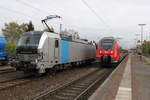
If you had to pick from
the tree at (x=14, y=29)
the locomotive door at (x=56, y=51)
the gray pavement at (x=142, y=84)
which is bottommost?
the gray pavement at (x=142, y=84)

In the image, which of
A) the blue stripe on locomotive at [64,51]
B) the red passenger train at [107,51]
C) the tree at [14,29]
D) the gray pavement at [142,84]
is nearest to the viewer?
the gray pavement at [142,84]

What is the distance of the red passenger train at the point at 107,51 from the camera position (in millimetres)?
23672

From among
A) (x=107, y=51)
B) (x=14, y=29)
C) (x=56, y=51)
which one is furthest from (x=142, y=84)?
(x=14, y=29)

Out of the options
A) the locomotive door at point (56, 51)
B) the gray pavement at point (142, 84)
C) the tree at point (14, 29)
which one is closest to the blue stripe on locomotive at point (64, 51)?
the locomotive door at point (56, 51)

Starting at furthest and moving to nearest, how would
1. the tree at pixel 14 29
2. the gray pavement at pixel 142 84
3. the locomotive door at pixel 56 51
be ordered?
the tree at pixel 14 29
the locomotive door at pixel 56 51
the gray pavement at pixel 142 84

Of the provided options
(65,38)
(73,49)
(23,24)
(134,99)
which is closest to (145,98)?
(134,99)

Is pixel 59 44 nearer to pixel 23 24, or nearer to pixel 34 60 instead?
pixel 34 60

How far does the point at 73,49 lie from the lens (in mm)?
20047

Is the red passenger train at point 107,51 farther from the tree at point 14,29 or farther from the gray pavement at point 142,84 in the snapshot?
the tree at point 14,29

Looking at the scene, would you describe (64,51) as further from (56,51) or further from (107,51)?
(107,51)

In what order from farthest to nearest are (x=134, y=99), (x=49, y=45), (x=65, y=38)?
(x=65, y=38), (x=49, y=45), (x=134, y=99)

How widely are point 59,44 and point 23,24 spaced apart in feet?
176

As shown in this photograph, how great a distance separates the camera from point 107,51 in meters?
23.9

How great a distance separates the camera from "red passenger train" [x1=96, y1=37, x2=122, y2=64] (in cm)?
2367
